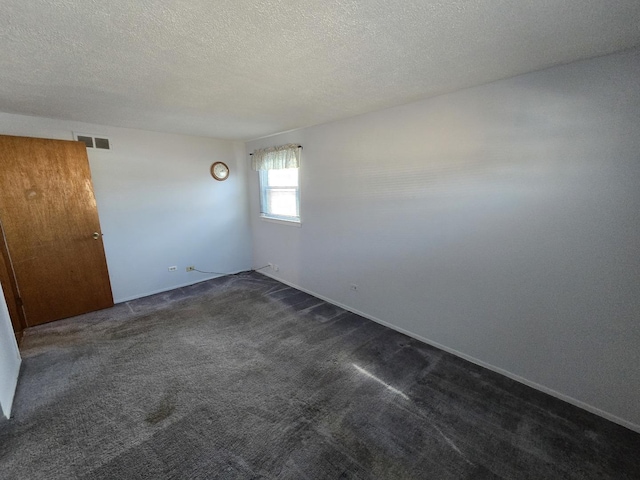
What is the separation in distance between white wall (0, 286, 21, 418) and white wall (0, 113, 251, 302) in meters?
1.28

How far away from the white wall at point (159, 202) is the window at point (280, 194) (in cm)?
47

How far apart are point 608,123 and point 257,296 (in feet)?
12.1

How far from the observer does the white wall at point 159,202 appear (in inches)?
128

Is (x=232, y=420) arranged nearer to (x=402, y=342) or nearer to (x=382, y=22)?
(x=402, y=342)

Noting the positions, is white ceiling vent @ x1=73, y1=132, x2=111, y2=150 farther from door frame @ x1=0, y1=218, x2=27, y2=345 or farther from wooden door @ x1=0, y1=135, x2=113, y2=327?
door frame @ x1=0, y1=218, x2=27, y2=345

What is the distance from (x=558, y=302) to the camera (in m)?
1.81

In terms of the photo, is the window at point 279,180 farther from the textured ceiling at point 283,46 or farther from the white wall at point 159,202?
the textured ceiling at point 283,46

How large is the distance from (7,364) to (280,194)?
3.19m

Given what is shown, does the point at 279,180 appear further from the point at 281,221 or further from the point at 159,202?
the point at 159,202

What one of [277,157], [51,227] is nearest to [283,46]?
[277,157]

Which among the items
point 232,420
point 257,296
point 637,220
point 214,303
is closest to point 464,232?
point 637,220

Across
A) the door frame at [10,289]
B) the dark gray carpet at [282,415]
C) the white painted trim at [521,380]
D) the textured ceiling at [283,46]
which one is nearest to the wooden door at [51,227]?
the door frame at [10,289]

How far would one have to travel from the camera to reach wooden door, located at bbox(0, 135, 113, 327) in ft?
8.82

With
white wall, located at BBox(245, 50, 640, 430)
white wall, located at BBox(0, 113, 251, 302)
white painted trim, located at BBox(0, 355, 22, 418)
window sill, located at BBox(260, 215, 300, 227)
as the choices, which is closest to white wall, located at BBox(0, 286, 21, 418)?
white painted trim, located at BBox(0, 355, 22, 418)
